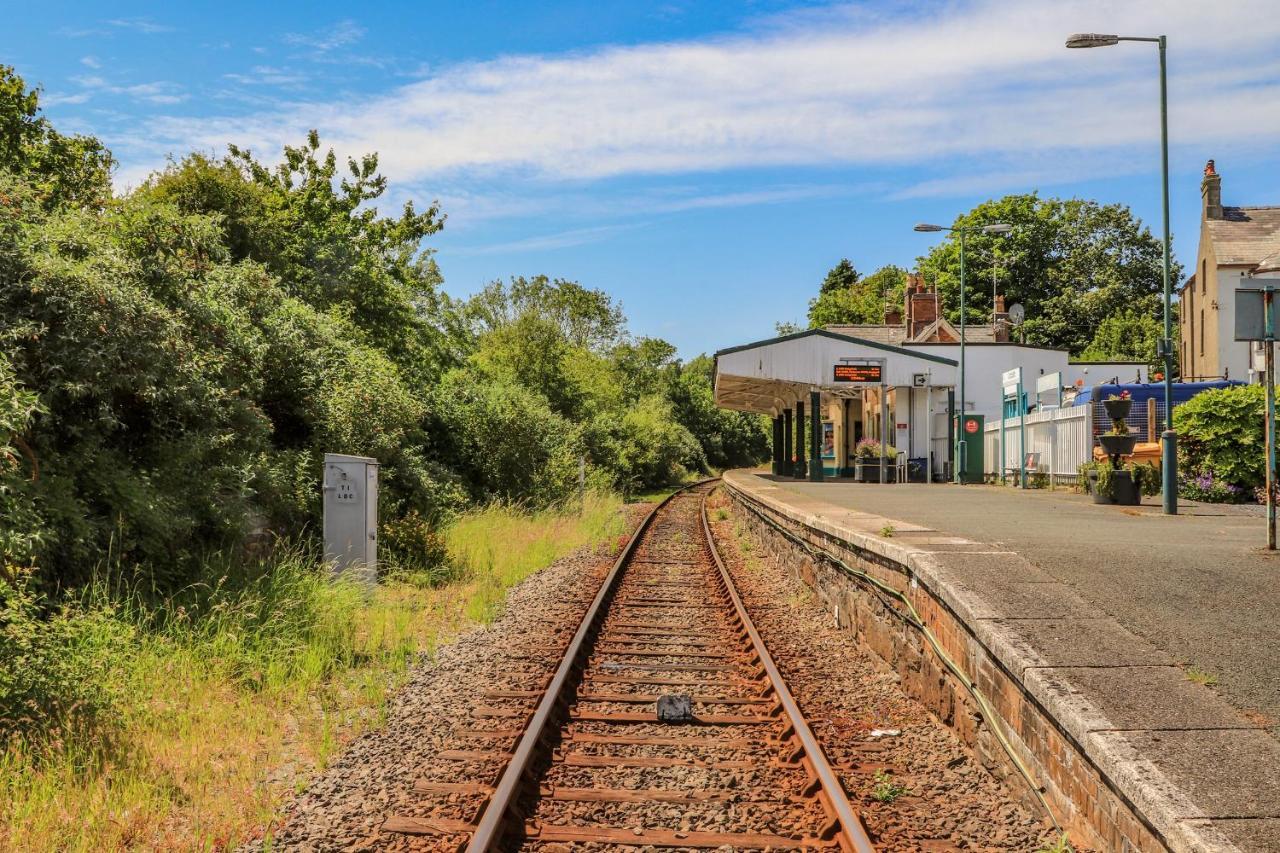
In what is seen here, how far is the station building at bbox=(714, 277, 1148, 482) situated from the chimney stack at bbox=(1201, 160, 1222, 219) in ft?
25.8

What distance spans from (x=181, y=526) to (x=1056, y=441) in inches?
861

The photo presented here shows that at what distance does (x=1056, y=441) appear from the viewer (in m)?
25.3

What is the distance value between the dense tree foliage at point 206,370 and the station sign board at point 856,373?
33.7ft

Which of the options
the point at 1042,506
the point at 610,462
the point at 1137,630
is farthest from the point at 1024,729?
the point at 610,462

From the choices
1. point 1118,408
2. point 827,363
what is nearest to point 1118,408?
point 1118,408

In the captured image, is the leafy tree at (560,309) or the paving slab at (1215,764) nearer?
the paving slab at (1215,764)

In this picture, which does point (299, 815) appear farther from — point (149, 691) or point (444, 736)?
point (149, 691)

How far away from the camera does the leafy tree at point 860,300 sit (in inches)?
3447


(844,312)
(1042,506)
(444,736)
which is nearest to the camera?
(444,736)

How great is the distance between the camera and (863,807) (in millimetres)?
5020

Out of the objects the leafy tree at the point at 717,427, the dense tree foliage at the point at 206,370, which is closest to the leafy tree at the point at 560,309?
the leafy tree at the point at 717,427

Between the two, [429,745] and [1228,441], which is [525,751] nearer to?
[429,745]

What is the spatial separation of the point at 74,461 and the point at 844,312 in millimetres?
85850

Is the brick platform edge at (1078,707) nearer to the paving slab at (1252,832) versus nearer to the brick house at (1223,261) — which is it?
the paving slab at (1252,832)
